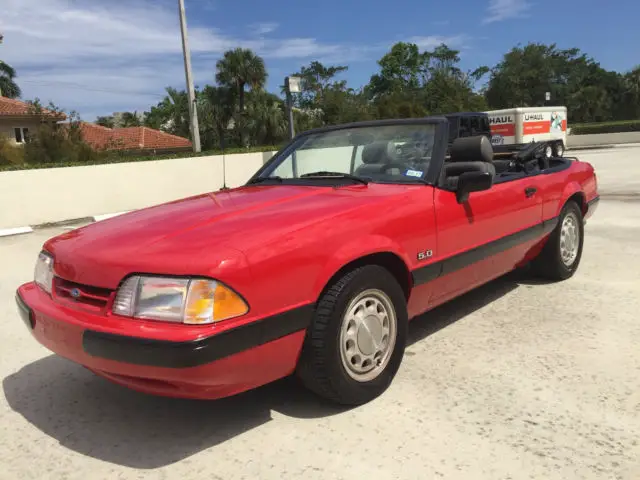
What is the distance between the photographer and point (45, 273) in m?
2.91

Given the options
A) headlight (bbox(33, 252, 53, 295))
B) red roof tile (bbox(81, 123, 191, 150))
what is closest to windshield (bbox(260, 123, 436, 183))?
headlight (bbox(33, 252, 53, 295))

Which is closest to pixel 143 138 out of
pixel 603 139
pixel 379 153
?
pixel 603 139

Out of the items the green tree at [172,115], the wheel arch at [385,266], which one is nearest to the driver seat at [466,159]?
the wheel arch at [385,266]

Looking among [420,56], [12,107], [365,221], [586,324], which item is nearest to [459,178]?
[365,221]

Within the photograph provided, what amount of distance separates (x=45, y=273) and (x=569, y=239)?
13.7 ft

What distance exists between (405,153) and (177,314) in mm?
1939

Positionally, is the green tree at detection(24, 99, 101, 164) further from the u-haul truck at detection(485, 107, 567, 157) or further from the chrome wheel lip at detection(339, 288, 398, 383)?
the u-haul truck at detection(485, 107, 567, 157)

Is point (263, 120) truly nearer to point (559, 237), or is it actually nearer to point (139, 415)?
point (559, 237)

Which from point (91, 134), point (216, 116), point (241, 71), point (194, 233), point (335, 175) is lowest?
point (194, 233)

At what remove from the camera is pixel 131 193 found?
1433cm

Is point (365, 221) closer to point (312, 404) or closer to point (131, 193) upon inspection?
point (312, 404)

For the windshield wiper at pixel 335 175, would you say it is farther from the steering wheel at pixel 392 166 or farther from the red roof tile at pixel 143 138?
the red roof tile at pixel 143 138

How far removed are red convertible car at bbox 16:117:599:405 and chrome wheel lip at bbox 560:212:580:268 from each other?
3.40ft

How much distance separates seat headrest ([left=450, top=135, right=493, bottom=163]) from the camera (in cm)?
357
